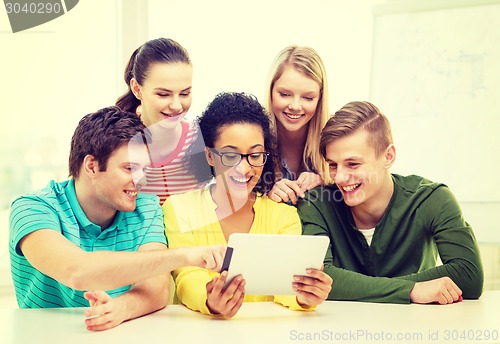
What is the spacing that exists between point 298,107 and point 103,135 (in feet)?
2.53

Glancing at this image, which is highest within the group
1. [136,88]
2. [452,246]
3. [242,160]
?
[136,88]

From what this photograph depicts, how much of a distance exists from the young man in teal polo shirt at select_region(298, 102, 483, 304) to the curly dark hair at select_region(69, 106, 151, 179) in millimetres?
581

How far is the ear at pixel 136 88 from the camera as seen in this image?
87.7 inches

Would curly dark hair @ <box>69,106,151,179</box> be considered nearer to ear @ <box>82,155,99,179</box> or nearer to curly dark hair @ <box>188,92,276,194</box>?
ear @ <box>82,155,99,179</box>

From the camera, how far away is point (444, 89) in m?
3.04

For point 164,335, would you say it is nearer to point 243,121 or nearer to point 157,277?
point 157,277

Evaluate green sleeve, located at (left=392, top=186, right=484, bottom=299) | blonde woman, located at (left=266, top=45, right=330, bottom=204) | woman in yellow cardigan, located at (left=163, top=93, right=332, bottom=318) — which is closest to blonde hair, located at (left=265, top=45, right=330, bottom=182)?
blonde woman, located at (left=266, top=45, right=330, bottom=204)

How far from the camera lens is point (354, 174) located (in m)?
1.92

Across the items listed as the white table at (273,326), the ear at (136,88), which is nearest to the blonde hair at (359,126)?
the white table at (273,326)

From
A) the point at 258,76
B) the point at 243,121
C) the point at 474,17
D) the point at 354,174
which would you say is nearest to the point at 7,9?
the point at 258,76

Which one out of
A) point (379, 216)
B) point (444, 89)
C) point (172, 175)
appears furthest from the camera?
point (444, 89)

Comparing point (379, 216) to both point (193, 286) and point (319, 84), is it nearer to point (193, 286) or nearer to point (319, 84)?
point (319, 84)

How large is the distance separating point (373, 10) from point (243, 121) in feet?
5.06

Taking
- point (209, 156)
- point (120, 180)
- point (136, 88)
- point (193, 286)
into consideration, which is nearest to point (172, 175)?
point (209, 156)
